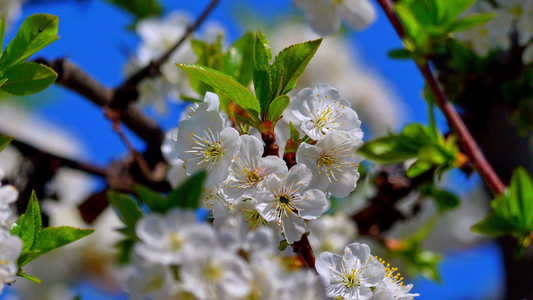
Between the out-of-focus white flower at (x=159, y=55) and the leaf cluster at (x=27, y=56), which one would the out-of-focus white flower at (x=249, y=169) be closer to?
the leaf cluster at (x=27, y=56)

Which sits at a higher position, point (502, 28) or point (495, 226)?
point (502, 28)

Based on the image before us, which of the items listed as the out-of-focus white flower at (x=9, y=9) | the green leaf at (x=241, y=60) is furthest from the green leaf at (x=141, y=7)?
Result: the green leaf at (x=241, y=60)

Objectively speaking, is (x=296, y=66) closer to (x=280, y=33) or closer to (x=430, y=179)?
(x=430, y=179)

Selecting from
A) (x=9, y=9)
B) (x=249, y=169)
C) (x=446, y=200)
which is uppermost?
(x=249, y=169)

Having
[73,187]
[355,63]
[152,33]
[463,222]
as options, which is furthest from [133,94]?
[355,63]

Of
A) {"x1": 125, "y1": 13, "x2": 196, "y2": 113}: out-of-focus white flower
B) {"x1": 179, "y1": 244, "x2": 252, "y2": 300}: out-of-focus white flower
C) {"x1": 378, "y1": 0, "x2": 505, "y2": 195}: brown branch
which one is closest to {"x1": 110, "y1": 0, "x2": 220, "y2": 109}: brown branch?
{"x1": 125, "y1": 13, "x2": 196, "y2": 113}: out-of-focus white flower

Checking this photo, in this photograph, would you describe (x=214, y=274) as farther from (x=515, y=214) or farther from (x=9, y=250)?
(x=515, y=214)

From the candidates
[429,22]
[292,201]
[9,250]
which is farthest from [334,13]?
[9,250]
